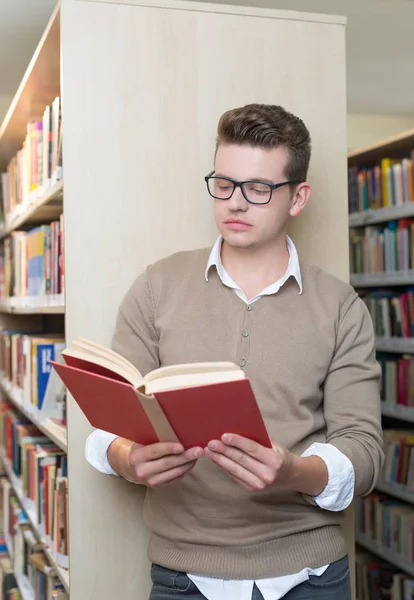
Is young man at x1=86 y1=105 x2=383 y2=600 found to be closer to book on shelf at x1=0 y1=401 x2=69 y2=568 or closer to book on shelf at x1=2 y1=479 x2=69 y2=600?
book on shelf at x1=0 y1=401 x2=69 y2=568

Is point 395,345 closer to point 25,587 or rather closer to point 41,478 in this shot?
point 41,478

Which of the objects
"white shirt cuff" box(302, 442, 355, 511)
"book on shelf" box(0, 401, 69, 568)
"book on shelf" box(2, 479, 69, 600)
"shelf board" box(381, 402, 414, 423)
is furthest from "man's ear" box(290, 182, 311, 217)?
"shelf board" box(381, 402, 414, 423)

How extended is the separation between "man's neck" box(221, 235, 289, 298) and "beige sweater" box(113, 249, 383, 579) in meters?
0.03

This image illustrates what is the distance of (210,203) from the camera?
6.16 feet

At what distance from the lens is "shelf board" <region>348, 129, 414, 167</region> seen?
3465mm

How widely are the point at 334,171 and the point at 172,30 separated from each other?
20.3 inches

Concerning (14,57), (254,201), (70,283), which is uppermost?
→ (14,57)

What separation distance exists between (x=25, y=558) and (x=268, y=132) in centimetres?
231

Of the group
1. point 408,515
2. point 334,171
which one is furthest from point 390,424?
point 334,171

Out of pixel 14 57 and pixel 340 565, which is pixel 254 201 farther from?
pixel 14 57

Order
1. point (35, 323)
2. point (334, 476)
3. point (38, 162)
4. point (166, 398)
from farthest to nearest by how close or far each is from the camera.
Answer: point (35, 323) → point (38, 162) → point (334, 476) → point (166, 398)

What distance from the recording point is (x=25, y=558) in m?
3.15

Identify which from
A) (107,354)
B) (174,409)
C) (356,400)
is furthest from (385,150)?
(174,409)

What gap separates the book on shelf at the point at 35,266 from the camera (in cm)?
221
